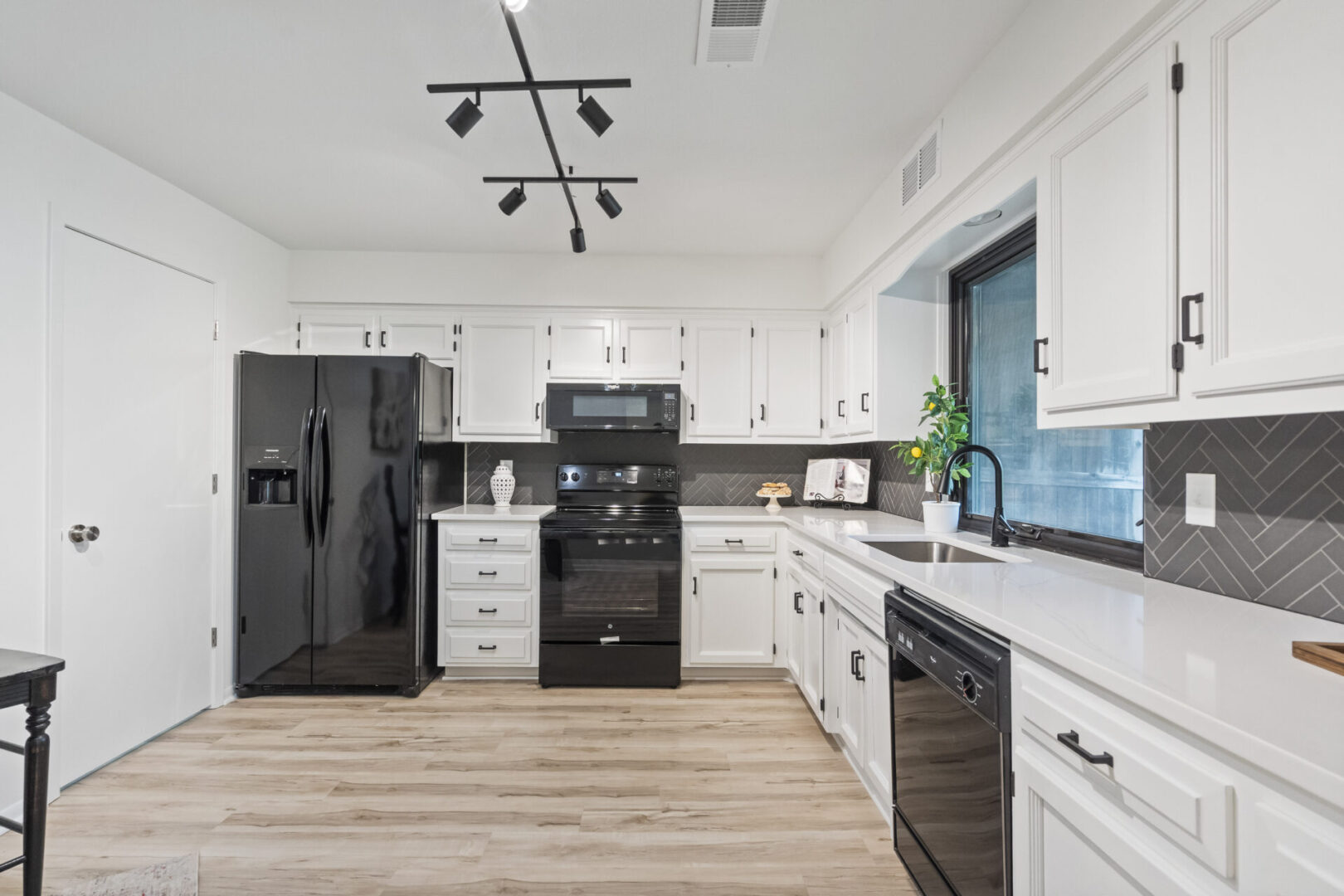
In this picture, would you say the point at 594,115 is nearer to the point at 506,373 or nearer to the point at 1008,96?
the point at 1008,96

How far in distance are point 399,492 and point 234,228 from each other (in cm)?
160

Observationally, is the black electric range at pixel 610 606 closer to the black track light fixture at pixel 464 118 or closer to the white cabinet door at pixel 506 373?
the white cabinet door at pixel 506 373

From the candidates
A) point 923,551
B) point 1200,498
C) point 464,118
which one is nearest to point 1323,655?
point 1200,498

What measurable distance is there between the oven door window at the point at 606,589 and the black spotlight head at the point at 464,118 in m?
2.15

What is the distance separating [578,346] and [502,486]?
3.15 feet

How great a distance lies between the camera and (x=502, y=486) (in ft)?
12.6

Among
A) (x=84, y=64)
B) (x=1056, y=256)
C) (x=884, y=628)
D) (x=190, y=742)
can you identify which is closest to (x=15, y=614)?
(x=190, y=742)

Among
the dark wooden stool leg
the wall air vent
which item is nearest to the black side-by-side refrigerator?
the dark wooden stool leg

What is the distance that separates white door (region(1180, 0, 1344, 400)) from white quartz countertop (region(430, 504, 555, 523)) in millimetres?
2980

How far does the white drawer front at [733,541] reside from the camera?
3525 mm

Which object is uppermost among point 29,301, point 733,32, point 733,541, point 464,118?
point 733,32

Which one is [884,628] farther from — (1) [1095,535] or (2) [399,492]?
(2) [399,492]

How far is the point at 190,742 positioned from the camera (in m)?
2.76

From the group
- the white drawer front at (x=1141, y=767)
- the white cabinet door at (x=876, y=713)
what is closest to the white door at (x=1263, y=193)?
the white drawer front at (x=1141, y=767)
